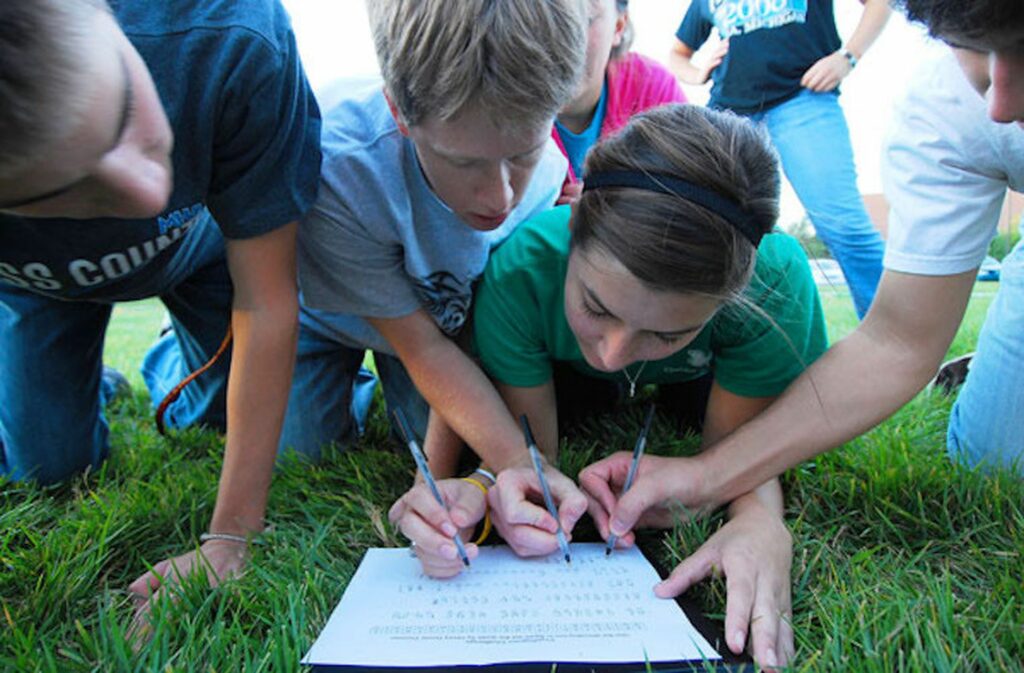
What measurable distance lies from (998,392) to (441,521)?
1212mm

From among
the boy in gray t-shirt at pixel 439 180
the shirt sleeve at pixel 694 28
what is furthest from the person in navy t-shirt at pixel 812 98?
the boy in gray t-shirt at pixel 439 180

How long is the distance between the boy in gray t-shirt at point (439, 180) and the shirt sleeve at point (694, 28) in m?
1.35

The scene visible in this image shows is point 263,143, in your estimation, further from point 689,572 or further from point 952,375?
point 952,375

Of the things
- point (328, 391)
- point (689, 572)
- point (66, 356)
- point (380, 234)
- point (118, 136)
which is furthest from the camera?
point (328, 391)

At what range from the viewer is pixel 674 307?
3.78 ft

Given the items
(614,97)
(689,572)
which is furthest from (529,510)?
(614,97)

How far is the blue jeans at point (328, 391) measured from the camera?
80.0 inches

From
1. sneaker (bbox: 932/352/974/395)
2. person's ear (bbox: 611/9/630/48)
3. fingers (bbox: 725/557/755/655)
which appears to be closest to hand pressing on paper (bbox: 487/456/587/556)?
fingers (bbox: 725/557/755/655)

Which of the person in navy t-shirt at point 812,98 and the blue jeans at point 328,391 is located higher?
the person in navy t-shirt at point 812,98

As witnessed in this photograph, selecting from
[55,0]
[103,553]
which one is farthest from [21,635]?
[55,0]

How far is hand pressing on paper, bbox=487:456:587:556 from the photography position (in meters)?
1.16

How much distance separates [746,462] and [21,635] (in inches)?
44.7

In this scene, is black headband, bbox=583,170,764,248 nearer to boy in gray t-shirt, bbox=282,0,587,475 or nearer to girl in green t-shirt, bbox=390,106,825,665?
girl in green t-shirt, bbox=390,106,825,665

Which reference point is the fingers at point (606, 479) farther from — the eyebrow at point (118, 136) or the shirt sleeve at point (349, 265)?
the eyebrow at point (118, 136)
